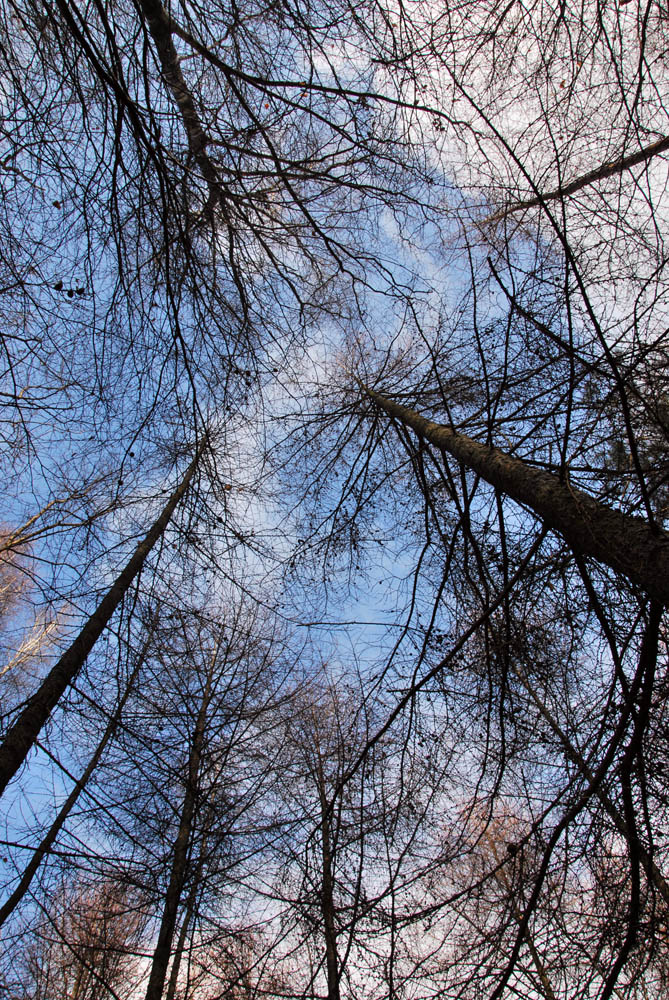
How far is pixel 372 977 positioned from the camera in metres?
3.12

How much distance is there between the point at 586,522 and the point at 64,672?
2929 mm

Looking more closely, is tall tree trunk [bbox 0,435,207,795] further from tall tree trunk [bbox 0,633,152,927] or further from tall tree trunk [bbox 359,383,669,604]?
tall tree trunk [bbox 359,383,669,604]

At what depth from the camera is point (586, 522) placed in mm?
1854

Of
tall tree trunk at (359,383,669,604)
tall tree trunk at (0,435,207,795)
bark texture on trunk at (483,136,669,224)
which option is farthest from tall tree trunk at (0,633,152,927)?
bark texture on trunk at (483,136,669,224)

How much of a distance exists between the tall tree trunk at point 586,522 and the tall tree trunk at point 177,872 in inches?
126

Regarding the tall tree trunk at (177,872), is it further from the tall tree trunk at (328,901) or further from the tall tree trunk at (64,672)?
the tall tree trunk at (64,672)

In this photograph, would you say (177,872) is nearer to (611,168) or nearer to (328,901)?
(328,901)

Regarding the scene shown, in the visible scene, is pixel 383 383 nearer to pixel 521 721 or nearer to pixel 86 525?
pixel 86 525

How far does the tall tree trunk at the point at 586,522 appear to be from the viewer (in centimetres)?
169

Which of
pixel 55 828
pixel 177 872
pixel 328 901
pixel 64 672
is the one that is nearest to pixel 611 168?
pixel 328 901

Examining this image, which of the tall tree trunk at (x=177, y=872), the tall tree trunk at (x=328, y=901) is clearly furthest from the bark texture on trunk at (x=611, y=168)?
the tall tree trunk at (x=177, y=872)

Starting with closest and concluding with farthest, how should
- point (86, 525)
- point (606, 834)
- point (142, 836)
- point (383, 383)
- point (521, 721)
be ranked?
point (606, 834) < point (521, 721) < point (86, 525) < point (142, 836) < point (383, 383)

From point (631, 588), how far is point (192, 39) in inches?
129

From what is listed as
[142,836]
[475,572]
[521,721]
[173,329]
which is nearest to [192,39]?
[173,329]
